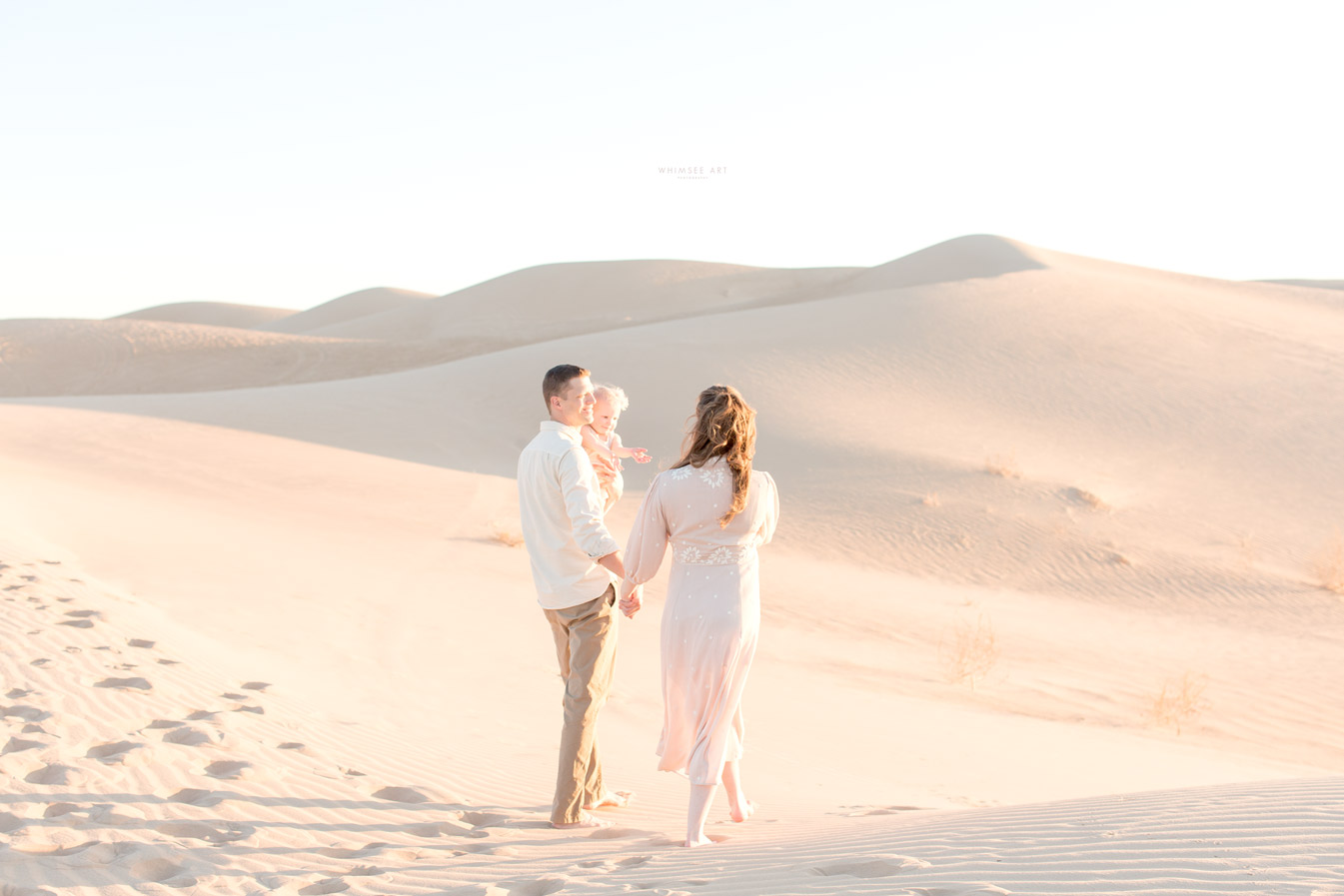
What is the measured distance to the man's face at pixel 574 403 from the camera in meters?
4.10

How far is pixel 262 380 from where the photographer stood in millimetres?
38188

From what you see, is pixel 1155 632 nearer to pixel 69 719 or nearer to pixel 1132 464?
pixel 1132 464

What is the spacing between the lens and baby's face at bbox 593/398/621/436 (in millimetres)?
4488

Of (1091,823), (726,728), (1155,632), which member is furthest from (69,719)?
(1155,632)

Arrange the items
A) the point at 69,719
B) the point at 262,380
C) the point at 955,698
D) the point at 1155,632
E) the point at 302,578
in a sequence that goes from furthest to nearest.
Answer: the point at 262,380 → the point at 1155,632 → the point at 302,578 → the point at 955,698 → the point at 69,719

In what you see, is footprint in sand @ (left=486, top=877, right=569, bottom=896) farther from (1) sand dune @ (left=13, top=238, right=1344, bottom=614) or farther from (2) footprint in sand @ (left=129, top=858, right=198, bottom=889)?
(1) sand dune @ (left=13, top=238, right=1344, bottom=614)

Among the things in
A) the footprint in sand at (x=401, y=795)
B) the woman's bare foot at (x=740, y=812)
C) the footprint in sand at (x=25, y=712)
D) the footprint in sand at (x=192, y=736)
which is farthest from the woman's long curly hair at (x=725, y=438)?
the footprint in sand at (x=25, y=712)

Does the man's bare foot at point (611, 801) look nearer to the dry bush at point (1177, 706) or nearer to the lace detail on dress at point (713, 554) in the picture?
the lace detail on dress at point (713, 554)

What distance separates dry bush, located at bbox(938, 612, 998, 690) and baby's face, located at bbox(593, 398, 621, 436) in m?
5.58

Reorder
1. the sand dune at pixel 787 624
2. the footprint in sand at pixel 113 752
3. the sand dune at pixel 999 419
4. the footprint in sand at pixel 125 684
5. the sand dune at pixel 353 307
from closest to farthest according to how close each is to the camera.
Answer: the sand dune at pixel 787 624, the footprint in sand at pixel 113 752, the footprint in sand at pixel 125 684, the sand dune at pixel 999 419, the sand dune at pixel 353 307

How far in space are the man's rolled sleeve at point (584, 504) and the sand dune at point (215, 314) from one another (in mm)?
115943

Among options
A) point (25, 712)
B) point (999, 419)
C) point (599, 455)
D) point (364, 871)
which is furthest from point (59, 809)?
point (999, 419)

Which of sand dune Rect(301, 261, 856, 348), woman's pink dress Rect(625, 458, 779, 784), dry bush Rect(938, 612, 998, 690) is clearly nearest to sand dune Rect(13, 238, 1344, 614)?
dry bush Rect(938, 612, 998, 690)

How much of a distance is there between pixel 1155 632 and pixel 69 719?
10.4 metres
